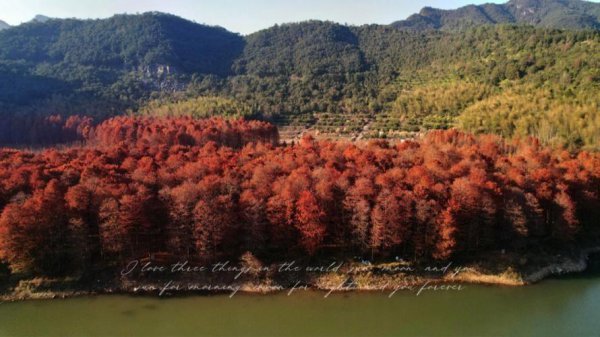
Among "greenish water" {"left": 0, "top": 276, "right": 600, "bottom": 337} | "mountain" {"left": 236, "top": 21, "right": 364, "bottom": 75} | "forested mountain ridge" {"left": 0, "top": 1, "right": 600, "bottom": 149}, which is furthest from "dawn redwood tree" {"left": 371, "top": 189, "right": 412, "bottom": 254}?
"mountain" {"left": 236, "top": 21, "right": 364, "bottom": 75}

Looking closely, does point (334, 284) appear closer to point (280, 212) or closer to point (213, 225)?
point (280, 212)

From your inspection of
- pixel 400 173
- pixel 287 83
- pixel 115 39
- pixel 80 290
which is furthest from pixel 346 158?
pixel 115 39

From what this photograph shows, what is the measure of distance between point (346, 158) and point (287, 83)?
3399 inches

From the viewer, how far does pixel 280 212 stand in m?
31.9

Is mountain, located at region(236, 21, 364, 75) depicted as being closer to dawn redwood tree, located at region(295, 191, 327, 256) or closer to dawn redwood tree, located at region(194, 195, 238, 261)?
dawn redwood tree, located at region(295, 191, 327, 256)

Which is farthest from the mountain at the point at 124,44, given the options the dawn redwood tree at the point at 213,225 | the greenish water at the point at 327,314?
the greenish water at the point at 327,314

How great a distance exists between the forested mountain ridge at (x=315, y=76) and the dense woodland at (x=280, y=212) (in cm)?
2755

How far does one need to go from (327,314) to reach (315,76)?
109 meters

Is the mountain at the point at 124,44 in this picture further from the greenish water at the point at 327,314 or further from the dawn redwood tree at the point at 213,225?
the greenish water at the point at 327,314

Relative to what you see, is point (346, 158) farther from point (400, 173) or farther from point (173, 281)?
point (173, 281)

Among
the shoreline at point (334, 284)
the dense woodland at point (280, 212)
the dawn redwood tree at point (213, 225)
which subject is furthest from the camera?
the dawn redwood tree at point (213, 225)

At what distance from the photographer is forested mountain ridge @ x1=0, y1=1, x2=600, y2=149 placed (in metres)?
74.2

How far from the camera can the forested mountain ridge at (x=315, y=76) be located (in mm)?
74250

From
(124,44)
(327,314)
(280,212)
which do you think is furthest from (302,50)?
(327,314)
